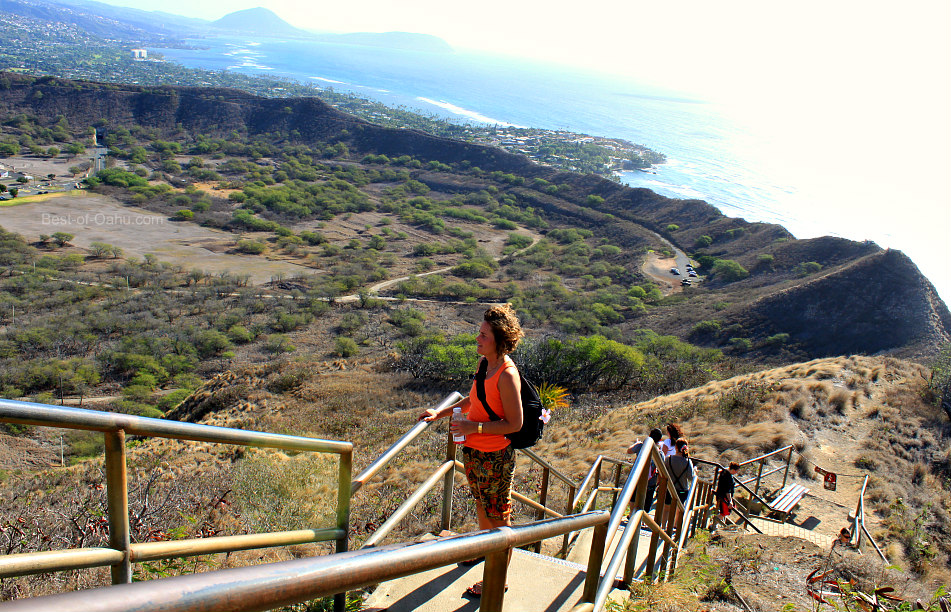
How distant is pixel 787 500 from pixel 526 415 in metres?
6.16

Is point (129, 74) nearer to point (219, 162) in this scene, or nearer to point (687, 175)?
point (219, 162)

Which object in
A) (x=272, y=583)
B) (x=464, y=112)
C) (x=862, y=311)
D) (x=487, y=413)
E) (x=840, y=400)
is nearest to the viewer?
(x=272, y=583)

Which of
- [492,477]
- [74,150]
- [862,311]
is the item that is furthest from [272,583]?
[74,150]

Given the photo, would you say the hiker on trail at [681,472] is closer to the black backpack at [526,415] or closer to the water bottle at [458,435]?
the black backpack at [526,415]

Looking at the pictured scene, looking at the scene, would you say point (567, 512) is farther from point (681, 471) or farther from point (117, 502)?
point (117, 502)

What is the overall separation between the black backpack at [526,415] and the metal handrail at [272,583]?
163cm

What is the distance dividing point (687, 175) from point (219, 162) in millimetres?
61869

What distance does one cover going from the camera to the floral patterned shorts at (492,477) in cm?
311

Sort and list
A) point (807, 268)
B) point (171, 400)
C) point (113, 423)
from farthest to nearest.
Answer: point (807, 268), point (171, 400), point (113, 423)

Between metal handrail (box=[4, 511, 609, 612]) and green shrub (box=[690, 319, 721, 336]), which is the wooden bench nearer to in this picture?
metal handrail (box=[4, 511, 609, 612])

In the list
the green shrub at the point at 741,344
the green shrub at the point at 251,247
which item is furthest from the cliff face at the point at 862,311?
the green shrub at the point at 251,247

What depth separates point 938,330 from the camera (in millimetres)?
24953

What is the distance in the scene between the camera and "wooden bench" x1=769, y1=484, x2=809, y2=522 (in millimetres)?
7254

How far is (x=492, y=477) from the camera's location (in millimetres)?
3143
